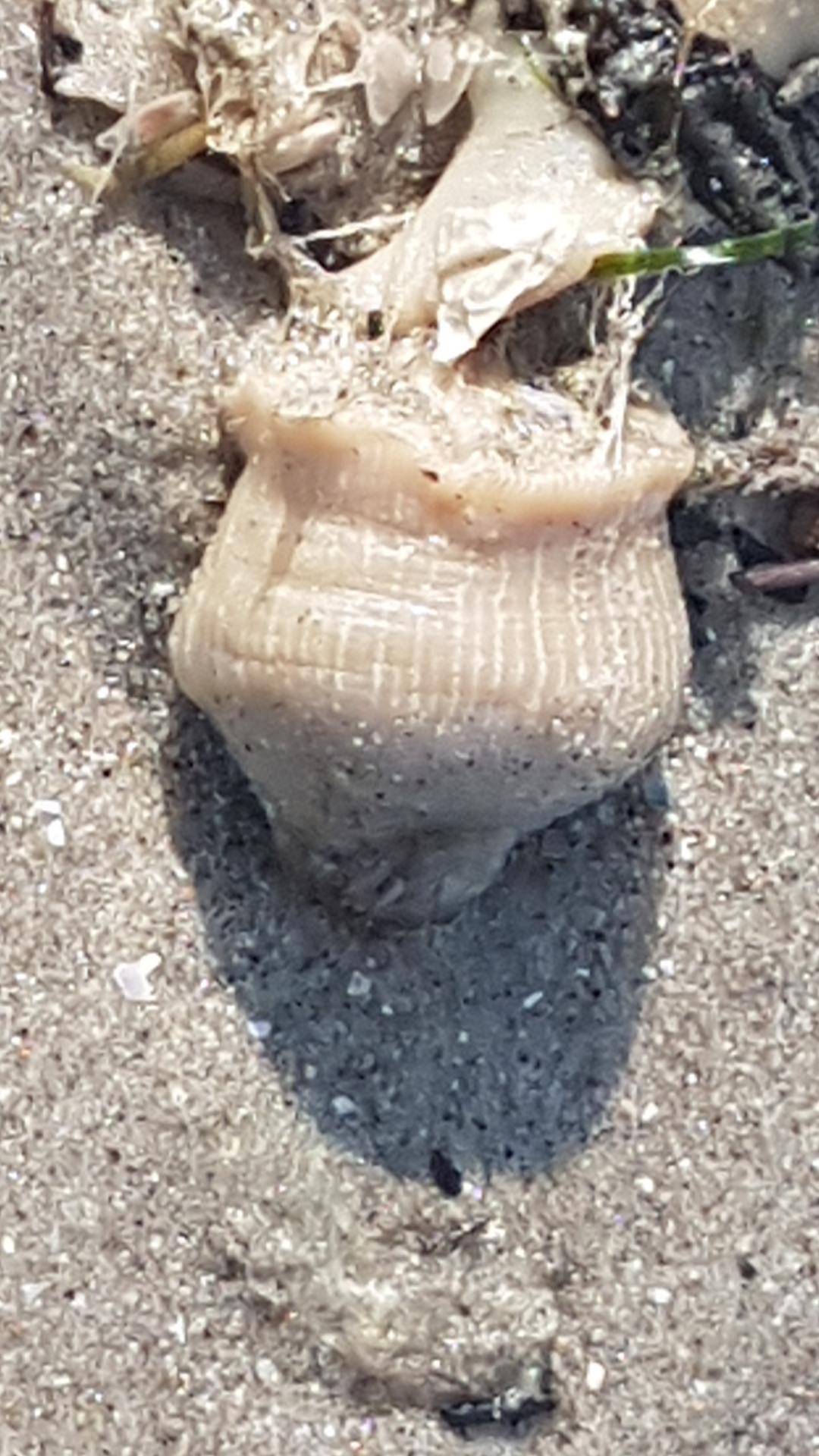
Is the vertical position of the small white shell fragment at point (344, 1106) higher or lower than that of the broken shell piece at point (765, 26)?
lower

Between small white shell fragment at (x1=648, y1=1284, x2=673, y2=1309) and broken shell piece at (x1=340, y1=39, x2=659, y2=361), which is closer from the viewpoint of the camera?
broken shell piece at (x1=340, y1=39, x2=659, y2=361)

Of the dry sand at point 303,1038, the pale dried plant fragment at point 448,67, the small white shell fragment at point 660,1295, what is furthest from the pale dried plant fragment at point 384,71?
the small white shell fragment at point 660,1295

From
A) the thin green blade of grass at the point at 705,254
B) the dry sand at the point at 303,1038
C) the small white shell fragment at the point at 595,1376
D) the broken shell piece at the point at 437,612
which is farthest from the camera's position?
the small white shell fragment at the point at 595,1376

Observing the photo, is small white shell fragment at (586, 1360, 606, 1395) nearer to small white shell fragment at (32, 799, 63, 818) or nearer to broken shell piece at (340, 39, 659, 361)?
small white shell fragment at (32, 799, 63, 818)

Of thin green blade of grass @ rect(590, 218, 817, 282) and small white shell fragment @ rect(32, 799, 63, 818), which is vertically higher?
thin green blade of grass @ rect(590, 218, 817, 282)

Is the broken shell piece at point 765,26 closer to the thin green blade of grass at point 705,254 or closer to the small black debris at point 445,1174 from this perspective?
the thin green blade of grass at point 705,254

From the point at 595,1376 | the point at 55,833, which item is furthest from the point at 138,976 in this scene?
the point at 595,1376

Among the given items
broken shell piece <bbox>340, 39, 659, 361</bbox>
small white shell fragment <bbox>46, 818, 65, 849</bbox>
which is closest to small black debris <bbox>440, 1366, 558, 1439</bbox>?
small white shell fragment <bbox>46, 818, 65, 849</bbox>
